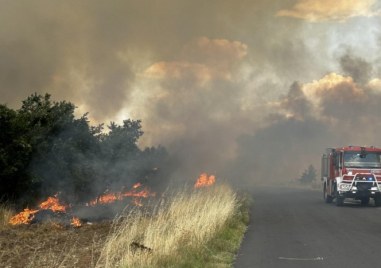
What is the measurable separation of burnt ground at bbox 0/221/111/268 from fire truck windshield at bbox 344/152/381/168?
16.0 metres

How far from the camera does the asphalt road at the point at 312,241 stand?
37.3ft

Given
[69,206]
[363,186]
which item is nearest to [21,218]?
[69,206]

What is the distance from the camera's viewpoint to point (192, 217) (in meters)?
14.8

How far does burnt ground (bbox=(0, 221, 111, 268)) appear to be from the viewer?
10.4 m

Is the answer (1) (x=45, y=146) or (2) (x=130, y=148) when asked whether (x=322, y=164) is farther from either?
(1) (x=45, y=146)

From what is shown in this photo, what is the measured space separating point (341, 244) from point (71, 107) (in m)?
11.7

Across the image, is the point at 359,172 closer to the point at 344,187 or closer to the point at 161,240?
the point at 344,187

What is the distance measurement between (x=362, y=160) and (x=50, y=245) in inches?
786

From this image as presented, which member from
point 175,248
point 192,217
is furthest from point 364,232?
point 175,248

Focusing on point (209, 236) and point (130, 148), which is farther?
point (130, 148)

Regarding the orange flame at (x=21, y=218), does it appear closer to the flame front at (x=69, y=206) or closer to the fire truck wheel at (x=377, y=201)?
the flame front at (x=69, y=206)

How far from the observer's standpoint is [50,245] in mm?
12719

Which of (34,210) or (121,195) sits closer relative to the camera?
(34,210)

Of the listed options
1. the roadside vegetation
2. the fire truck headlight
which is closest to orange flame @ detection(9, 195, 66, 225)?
the roadside vegetation
